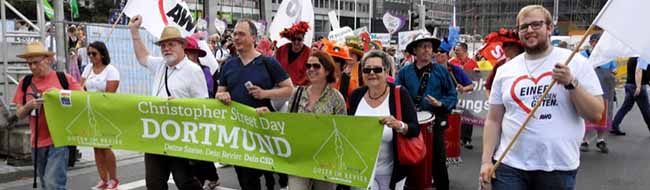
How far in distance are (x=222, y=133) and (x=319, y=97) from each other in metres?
0.90

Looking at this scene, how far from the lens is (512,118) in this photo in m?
3.21

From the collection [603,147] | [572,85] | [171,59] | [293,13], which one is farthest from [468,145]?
[572,85]

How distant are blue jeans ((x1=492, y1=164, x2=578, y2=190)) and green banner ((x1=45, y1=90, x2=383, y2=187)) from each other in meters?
0.88

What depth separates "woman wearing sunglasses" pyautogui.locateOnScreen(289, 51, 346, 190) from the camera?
4254 mm

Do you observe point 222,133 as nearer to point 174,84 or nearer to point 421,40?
point 174,84

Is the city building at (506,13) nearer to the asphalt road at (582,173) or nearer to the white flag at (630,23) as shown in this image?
the asphalt road at (582,173)

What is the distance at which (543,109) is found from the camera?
307 cm

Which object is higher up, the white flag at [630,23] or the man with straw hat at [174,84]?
the white flag at [630,23]

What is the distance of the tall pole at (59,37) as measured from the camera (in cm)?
779

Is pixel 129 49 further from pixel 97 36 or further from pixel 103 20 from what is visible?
pixel 103 20

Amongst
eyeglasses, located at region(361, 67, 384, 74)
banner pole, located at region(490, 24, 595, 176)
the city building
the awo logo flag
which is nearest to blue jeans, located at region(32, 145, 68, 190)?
the awo logo flag

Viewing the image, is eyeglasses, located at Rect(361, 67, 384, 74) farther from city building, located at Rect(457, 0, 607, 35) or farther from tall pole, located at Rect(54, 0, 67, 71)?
city building, located at Rect(457, 0, 607, 35)

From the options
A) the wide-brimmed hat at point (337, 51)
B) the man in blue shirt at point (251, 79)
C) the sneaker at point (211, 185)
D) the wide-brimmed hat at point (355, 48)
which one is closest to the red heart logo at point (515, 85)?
the man in blue shirt at point (251, 79)

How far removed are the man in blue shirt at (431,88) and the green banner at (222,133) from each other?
5.39 ft
